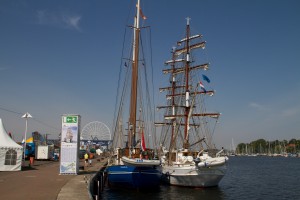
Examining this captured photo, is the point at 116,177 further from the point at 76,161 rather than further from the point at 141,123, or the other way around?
the point at 141,123

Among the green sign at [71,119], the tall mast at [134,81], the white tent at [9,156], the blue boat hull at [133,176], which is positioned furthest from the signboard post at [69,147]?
the white tent at [9,156]

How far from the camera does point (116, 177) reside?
89.7ft

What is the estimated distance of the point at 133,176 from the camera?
1036 inches

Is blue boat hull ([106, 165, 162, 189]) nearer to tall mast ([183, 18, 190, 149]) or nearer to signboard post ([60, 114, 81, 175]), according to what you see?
signboard post ([60, 114, 81, 175])

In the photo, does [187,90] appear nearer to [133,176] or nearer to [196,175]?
[196,175]

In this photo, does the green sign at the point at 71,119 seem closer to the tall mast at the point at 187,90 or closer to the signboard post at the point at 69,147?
the signboard post at the point at 69,147

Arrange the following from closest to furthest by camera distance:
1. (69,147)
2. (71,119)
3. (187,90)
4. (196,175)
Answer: (69,147)
(71,119)
(196,175)
(187,90)

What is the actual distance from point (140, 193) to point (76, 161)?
6428 millimetres

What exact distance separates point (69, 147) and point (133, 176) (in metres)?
6.01

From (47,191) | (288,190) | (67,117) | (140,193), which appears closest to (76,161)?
(67,117)

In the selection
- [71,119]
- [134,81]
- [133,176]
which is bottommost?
[133,176]

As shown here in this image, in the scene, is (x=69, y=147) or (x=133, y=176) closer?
(x=69, y=147)

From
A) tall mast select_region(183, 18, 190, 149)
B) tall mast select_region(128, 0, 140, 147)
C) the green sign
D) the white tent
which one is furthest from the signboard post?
tall mast select_region(183, 18, 190, 149)

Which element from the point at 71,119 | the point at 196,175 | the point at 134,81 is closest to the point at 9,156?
the point at 71,119
